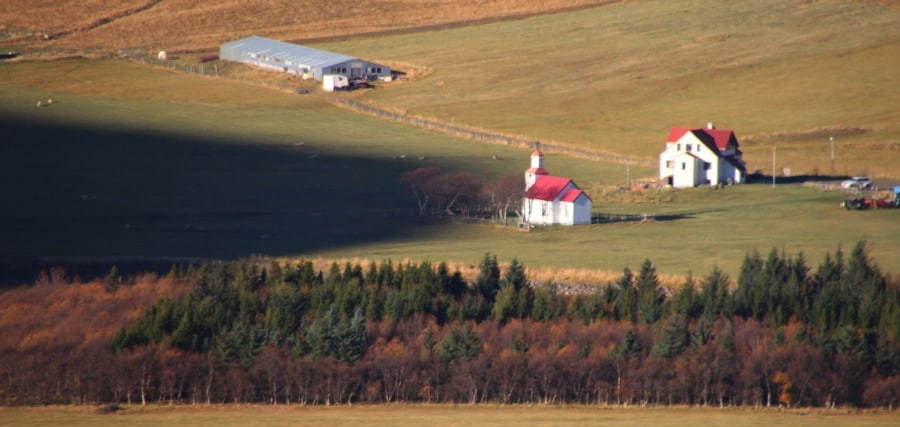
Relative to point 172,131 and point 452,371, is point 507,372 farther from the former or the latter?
point 172,131

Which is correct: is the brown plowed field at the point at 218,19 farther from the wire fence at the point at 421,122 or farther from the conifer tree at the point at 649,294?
the conifer tree at the point at 649,294

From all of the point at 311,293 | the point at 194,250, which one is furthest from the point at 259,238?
the point at 311,293

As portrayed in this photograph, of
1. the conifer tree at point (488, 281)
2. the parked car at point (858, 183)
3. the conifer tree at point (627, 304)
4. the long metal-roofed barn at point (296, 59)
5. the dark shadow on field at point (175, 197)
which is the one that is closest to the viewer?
the conifer tree at point (627, 304)

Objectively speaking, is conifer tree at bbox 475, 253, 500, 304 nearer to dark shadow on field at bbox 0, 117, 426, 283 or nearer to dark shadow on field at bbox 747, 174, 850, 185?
dark shadow on field at bbox 0, 117, 426, 283

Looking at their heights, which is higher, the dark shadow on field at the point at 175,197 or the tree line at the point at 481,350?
the dark shadow on field at the point at 175,197

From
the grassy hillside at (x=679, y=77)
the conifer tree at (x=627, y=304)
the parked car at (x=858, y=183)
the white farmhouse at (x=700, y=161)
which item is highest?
the grassy hillside at (x=679, y=77)

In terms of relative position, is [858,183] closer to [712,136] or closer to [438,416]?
[712,136]

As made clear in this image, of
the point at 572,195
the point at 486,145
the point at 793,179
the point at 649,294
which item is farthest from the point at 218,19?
the point at 649,294

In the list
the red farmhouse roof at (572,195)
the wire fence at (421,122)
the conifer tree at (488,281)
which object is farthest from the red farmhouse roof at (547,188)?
the conifer tree at (488,281)
